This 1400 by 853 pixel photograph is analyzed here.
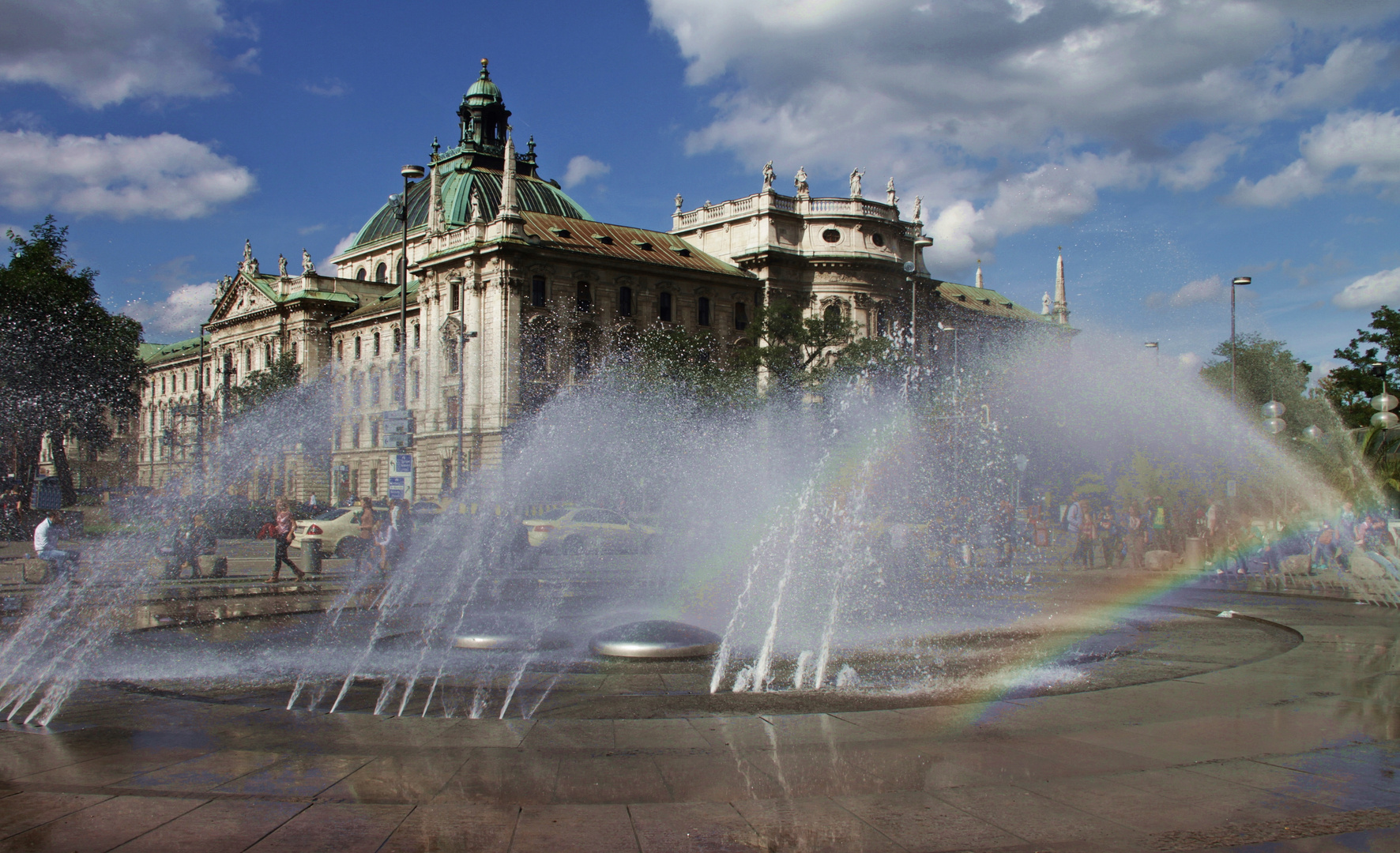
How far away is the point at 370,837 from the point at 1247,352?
75.2m

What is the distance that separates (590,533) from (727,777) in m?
24.6

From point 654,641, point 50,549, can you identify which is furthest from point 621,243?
point 654,641

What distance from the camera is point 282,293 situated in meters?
92.2

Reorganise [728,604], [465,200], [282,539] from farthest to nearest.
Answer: [465,200]
[282,539]
[728,604]

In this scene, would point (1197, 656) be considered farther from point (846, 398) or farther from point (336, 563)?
point (846, 398)

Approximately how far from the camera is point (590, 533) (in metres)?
31.2

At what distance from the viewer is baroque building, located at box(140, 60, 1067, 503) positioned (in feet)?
219

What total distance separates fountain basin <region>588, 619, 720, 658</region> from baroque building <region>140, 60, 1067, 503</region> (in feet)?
131

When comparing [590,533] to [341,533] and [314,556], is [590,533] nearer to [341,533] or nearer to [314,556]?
[341,533]

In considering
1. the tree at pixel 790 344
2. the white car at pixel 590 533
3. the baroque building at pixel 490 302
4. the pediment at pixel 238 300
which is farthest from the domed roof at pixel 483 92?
the white car at pixel 590 533

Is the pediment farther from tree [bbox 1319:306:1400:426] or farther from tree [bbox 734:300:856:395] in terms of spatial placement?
tree [bbox 1319:306:1400:426]

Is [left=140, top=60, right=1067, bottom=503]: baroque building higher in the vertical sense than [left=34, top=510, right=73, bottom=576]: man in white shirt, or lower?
higher

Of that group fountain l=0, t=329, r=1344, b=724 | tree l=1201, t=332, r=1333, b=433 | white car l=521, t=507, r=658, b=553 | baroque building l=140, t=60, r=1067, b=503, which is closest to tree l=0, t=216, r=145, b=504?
baroque building l=140, t=60, r=1067, b=503

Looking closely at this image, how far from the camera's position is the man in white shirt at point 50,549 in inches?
→ 733
